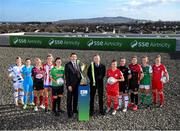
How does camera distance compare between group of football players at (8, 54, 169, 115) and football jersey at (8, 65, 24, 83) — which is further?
football jersey at (8, 65, 24, 83)

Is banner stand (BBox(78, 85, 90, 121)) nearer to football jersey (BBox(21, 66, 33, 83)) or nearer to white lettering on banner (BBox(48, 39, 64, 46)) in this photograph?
football jersey (BBox(21, 66, 33, 83))

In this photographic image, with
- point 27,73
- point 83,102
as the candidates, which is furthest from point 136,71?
point 27,73

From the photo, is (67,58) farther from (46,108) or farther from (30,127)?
(30,127)

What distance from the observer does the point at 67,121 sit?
29.2 feet

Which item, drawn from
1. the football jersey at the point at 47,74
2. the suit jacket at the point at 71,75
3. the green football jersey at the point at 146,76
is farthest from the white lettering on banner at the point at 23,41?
the suit jacket at the point at 71,75

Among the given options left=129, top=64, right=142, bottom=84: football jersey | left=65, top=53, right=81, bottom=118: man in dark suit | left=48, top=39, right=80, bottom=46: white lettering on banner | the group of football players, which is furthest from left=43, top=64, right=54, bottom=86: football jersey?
left=48, top=39, right=80, bottom=46: white lettering on banner

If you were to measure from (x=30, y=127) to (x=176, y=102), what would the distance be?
15.5ft

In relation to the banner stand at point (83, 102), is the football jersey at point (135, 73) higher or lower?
higher

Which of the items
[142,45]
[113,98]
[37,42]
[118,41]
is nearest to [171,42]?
[142,45]

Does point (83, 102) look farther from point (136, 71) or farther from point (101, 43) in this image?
point (101, 43)

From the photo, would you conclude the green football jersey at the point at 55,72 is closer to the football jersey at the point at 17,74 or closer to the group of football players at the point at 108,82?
the group of football players at the point at 108,82

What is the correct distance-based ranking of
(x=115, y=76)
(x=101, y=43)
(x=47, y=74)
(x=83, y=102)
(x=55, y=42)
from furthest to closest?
1. (x=55, y=42)
2. (x=101, y=43)
3. (x=47, y=74)
4. (x=115, y=76)
5. (x=83, y=102)

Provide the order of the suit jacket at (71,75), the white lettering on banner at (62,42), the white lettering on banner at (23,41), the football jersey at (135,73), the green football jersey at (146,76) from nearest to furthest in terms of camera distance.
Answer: the suit jacket at (71,75) < the football jersey at (135,73) < the green football jersey at (146,76) < the white lettering on banner at (62,42) < the white lettering on banner at (23,41)

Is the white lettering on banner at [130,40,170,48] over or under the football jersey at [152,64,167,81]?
under
